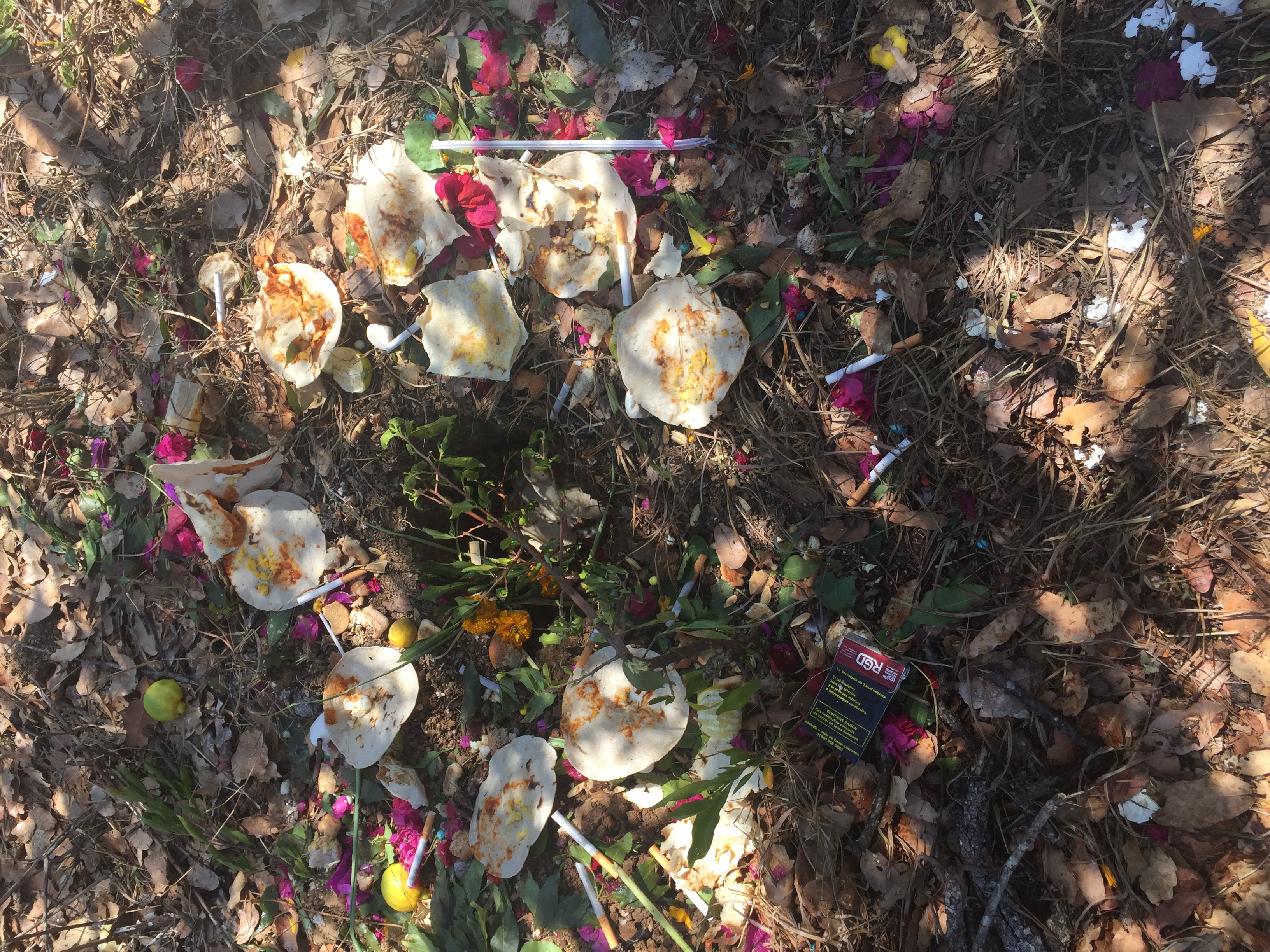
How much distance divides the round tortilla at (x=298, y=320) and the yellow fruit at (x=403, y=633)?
792 millimetres

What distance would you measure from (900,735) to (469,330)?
1.65 m

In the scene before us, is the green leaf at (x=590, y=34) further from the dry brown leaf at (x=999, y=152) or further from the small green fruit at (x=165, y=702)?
the small green fruit at (x=165, y=702)

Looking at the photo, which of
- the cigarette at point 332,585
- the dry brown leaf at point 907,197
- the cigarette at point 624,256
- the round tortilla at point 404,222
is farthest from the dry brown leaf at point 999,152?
the cigarette at point 332,585

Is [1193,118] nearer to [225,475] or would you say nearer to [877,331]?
[877,331]

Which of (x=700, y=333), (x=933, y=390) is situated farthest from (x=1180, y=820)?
(x=700, y=333)

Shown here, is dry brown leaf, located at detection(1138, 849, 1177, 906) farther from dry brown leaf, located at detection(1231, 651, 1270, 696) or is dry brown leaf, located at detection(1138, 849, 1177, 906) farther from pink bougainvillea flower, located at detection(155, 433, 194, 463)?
pink bougainvillea flower, located at detection(155, 433, 194, 463)

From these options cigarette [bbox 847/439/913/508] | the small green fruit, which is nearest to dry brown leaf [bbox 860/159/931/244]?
cigarette [bbox 847/439/913/508]

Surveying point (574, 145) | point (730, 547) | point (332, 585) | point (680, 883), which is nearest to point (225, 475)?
point (332, 585)

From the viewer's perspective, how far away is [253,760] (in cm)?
227

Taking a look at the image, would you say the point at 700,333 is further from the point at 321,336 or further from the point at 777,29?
the point at 321,336

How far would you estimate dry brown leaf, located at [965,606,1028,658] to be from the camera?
69.4 inches

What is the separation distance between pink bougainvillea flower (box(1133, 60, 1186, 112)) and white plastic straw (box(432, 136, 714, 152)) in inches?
42.2

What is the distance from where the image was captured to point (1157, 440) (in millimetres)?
1699

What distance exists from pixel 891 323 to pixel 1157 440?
0.70m
